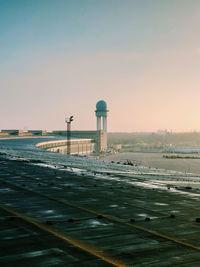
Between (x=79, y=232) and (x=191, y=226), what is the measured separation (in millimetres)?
5523

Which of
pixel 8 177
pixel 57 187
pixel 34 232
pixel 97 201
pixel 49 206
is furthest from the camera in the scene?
pixel 8 177

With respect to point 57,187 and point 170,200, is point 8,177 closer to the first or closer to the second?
point 57,187

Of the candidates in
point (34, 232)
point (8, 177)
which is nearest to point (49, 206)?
point (34, 232)

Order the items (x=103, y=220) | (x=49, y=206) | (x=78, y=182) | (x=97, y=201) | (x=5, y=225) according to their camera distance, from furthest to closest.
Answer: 1. (x=78, y=182)
2. (x=97, y=201)
3. (x=49, y=206)
4. (x=103, y=220)
5. (x=5, y=225)

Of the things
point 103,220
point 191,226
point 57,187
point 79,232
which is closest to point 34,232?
point 79,232

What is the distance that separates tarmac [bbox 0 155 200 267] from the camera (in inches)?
504

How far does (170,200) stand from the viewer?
25.8 meters

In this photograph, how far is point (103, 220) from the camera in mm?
18828

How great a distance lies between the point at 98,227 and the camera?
17312mm

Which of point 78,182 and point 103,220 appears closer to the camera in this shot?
point 103,220

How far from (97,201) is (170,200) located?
17.0 ft

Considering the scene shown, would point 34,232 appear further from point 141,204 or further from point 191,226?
point 141,204

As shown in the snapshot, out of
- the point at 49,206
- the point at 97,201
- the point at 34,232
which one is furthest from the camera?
the point at 97,201

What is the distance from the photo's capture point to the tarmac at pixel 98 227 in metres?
12.8
